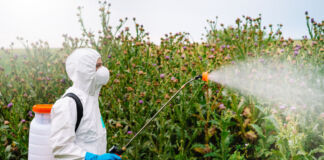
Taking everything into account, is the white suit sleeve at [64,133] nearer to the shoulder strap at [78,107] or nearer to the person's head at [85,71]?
the shoulder strap at [78,107]

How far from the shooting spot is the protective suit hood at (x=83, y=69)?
1.85 meters

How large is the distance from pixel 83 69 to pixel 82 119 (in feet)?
0.95

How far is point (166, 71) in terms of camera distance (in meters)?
3.40

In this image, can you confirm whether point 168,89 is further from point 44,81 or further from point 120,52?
point 44,81

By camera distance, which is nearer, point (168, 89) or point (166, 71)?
point (168, 89)

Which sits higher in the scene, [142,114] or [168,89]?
[168,89]

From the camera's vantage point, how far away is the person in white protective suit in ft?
5.68

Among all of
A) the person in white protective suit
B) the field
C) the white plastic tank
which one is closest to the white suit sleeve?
the person in white protective suit

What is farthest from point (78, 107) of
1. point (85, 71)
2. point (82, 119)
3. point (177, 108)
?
point (177, 108)

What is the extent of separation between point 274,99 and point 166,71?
1.14 metres

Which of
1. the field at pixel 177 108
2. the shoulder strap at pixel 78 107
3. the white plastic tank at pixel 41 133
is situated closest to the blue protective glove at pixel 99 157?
the shoulder strap at pixel 78 107

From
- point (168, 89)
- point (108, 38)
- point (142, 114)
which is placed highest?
point (108, 38)

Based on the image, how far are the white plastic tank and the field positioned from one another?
33.2 inches

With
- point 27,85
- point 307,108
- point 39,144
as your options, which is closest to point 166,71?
point 307,108
